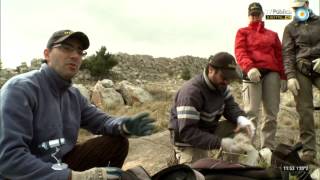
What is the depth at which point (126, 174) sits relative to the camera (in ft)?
9.88

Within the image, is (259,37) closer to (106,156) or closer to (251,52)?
(251,52)

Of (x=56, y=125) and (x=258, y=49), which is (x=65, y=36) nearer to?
(x=56, y=125)

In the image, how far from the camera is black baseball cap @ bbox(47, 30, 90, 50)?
3.16 meters

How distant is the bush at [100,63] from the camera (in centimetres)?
2764

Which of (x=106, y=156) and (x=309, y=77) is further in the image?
(x=309, y=77)

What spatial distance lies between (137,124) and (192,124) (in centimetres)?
80

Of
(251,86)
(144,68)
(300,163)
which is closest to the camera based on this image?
(300,163)

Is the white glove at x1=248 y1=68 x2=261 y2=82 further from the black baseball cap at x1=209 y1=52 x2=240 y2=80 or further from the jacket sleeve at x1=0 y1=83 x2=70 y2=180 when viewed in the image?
the jacket sleeve at x1=0 y1=83 x2=70 y2=180

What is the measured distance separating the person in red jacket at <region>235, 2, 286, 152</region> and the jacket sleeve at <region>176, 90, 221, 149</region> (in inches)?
59.8

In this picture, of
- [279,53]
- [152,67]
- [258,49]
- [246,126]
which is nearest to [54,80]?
[246,126]

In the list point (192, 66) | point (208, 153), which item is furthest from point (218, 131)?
point (192, 66)

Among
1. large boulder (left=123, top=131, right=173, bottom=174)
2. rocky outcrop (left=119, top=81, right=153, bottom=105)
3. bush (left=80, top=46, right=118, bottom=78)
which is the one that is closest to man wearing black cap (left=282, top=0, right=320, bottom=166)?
large boulder (left=123, top=131, right=173, bottom=174)

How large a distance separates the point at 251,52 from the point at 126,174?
318 cm

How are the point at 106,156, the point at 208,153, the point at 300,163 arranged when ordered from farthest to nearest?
1. the point at 208,153
2. the point at 300,163
3. the point at 106,156
